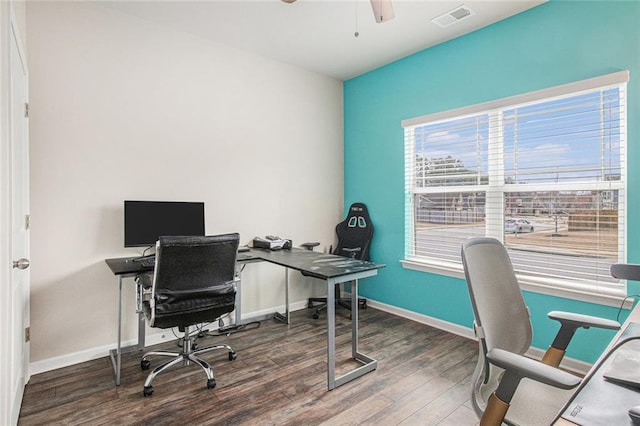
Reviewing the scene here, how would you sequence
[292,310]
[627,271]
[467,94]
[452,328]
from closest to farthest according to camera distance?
[627,271] → [467,94] → [452,328] → [292,310]

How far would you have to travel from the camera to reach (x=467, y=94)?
10.6 feet

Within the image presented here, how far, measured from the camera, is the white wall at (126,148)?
261 centimetres

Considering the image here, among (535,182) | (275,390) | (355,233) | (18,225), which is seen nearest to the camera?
(18,225)

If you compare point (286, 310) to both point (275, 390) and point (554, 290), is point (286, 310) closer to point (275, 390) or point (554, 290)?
point (275, 390)

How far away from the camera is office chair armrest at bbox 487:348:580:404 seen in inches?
38.6

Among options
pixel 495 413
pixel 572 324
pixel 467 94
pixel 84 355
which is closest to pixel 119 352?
pixel 84 355

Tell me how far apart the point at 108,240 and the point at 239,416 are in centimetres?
185

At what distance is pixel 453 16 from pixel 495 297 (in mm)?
2579

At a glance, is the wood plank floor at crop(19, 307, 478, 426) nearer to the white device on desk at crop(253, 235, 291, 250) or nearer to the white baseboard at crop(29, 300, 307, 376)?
the white baseboard at crop(29, 300, 307, 376)

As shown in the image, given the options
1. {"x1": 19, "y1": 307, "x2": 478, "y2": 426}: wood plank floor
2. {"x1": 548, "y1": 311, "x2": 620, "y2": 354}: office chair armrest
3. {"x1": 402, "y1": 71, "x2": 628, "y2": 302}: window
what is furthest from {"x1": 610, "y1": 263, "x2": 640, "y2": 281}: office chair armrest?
{"x1": 19, "y1": 307, "x2": 478, "y2": 426}: wood plank floor

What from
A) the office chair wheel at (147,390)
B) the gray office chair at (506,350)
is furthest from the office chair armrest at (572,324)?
the office chair wheel at (147,390)

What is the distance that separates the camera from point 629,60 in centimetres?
236

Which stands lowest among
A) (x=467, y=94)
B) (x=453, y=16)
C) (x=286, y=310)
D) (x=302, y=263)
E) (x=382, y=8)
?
(x=286, y=310)

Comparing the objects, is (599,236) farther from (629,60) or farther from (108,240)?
(108,240)
